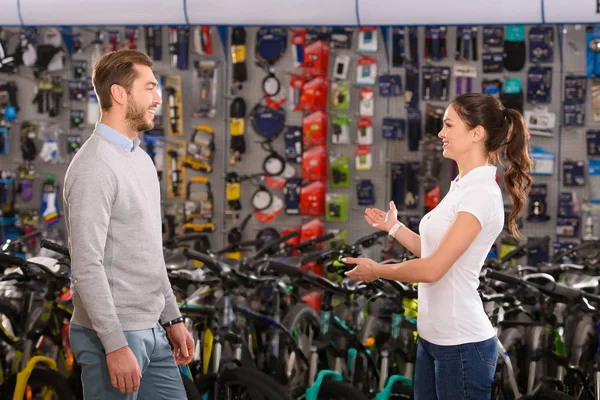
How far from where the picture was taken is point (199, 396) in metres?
4.17

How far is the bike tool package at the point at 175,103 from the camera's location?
7.82 metres

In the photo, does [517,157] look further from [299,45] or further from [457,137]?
[299,45]

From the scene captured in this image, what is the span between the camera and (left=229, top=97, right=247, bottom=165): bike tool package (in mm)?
7727

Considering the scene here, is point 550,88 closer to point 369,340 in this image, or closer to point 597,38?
point 597,38

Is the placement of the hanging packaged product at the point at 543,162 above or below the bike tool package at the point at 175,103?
below

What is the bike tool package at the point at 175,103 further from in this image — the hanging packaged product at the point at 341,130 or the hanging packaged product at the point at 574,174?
the hanging packaged product at the point at 574,174

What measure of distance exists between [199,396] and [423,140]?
385 cm

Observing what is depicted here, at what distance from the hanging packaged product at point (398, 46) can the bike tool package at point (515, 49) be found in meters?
0.85

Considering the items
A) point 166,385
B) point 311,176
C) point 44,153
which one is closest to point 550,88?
point 311,176

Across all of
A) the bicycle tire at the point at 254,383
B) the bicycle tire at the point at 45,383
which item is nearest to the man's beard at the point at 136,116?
the bicycle tire at the point at 254,383

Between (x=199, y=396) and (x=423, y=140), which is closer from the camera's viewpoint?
(x=199, y=396)

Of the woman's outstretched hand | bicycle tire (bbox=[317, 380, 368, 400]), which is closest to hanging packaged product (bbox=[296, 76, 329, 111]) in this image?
bicycle tire (bbox=[317, 380, 368, 400])

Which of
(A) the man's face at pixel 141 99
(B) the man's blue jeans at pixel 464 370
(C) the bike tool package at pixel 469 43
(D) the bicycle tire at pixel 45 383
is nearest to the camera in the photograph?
(A) the man's face at pixel 141 99

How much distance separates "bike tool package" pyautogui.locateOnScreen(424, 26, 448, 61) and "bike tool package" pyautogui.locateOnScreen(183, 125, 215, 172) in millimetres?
1997
